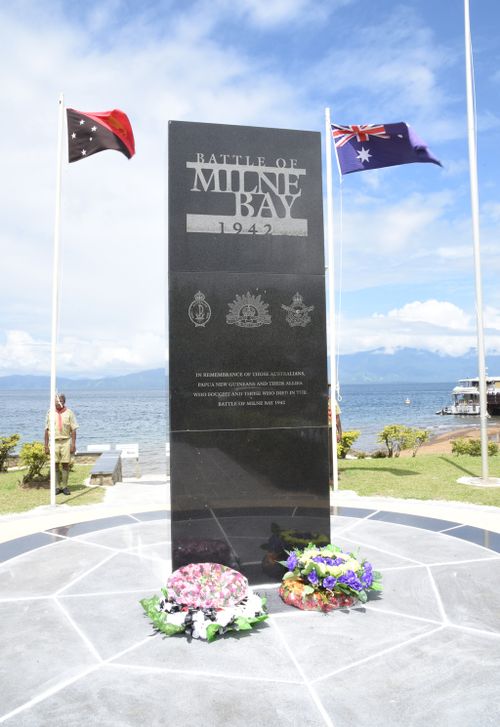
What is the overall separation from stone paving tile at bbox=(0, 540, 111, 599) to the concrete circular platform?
0.02 metres

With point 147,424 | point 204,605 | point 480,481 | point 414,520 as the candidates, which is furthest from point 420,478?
point 147,424

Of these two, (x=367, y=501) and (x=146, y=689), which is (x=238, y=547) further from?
(x=367, y=501)

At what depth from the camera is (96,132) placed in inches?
371

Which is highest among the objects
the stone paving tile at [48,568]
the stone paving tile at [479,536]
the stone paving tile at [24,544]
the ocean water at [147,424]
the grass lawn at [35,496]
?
the stone paving tile at [479,536]

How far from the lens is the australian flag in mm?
10367

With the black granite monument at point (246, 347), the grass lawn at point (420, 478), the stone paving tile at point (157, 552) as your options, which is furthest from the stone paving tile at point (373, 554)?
the grass lawn at point (420, 478)

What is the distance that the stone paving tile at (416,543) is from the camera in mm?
5570

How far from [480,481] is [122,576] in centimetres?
803

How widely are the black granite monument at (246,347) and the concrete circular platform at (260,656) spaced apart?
451 millimetres

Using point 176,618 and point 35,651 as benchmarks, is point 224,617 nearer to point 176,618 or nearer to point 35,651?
point 176,618

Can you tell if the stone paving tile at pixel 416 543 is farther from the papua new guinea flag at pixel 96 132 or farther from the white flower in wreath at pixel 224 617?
the papua new guinea flag at pixel 96 132

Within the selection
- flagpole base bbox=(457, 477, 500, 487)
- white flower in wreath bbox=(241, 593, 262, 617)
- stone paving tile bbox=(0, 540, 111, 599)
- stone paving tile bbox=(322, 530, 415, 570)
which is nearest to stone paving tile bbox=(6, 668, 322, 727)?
white flower in wreath bbox=(241, 593, 262, 617)

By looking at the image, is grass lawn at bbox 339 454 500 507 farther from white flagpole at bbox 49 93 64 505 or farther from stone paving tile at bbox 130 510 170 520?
white flagpole at bbox 49 93 64 505

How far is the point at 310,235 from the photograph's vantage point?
A: 16.9 feet
